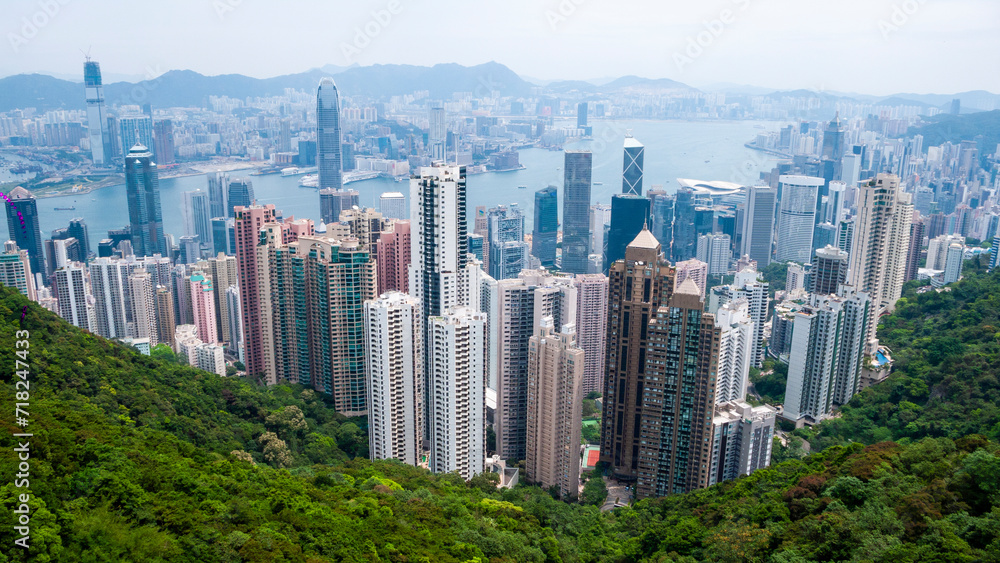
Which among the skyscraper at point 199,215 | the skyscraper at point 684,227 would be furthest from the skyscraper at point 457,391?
the skyscraper at point 199,215

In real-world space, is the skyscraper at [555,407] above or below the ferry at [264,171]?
below

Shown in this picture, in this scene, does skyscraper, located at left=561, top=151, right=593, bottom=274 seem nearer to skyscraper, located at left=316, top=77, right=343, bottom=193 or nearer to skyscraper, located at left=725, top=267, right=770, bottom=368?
skyscraper, located at left=725, top=267, right=770, bottom=368

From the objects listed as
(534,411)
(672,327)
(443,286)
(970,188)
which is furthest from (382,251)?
(970,188)

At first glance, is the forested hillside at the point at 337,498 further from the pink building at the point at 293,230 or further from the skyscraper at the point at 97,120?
the skyscraper at the point at 97,120

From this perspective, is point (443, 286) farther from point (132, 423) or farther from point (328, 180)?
point (328, 180)

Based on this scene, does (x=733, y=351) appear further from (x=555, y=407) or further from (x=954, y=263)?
(x=954, y=263)

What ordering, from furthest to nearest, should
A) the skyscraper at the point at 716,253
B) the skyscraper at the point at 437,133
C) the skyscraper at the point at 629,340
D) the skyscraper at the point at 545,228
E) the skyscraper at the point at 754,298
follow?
the skyscraper at the point at 437,133 → the skyscraper at the point at 545,228 → the skyscraper at the point at 716,253 → the skyscraper at the point at 754,298 → the skyscraper at the point at 629,340
